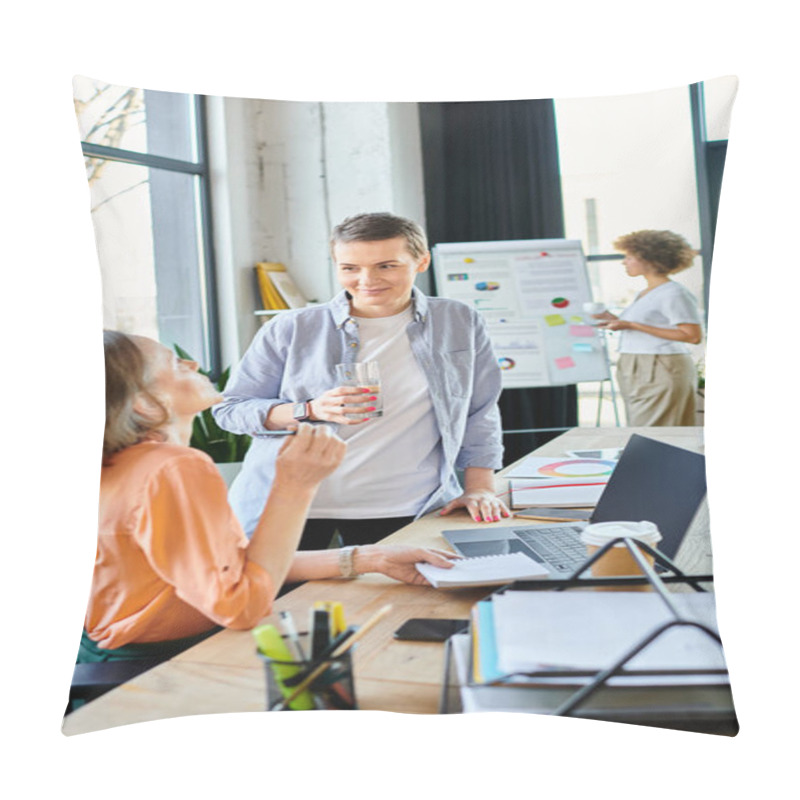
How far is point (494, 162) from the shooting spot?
201cm

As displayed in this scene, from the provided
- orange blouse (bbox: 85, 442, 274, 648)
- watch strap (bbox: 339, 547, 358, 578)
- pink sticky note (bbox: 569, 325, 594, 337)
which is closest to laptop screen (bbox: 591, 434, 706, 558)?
pink sticky note (bbox: 569, 325, 594, 337)

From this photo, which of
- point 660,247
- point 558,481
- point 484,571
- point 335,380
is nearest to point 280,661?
point 484,571

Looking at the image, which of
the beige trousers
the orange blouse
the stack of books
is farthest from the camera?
the beige trousers

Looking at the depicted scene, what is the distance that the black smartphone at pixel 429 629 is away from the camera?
1821 mm

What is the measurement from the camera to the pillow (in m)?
1.94

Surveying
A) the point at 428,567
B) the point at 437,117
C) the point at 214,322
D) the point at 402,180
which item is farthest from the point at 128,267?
the point at 428,567

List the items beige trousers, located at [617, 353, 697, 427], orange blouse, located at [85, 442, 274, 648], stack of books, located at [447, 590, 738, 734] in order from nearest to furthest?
stack of books, located at [447, 590, 738, 734], orange blouse, located at [85, 442, 274, 648], beige trousers, located at [617, 353, 697, 427]

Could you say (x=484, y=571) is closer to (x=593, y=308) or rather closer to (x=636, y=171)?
(x=593, y=308)

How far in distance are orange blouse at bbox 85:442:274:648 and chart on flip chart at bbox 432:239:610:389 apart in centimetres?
59

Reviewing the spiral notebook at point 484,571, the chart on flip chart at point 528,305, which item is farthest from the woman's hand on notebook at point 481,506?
the chart on flip chart at point 528,305

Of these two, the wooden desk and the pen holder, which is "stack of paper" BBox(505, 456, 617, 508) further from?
the pen holder

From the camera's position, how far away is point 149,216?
76.9 inches

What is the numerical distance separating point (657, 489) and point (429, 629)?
1.66 feet

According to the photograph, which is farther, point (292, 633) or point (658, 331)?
point (658, 331)
